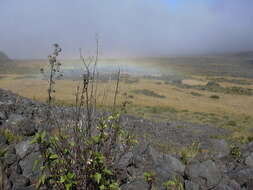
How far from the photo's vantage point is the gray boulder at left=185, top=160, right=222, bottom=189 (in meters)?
4.25

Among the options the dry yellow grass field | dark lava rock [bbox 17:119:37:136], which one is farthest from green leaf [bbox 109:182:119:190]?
the dry yellow grass field

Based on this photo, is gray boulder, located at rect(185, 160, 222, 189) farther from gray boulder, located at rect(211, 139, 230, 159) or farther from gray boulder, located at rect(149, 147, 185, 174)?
gray boulder, located at rect(211, 139, 230, 159)

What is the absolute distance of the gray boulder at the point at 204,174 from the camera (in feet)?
13.9

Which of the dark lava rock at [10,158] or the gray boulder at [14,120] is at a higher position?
the gray boulder at [14,120]

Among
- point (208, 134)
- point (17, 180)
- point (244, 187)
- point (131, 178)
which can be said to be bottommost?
point (208, 134)

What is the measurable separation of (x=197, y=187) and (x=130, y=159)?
1279 mm

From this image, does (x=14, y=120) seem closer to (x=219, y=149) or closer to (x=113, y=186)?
(x=113, y=186)

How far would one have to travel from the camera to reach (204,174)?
4430 millimetres

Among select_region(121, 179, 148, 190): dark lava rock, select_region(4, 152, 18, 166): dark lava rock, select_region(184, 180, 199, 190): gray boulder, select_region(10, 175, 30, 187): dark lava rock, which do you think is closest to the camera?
select_region(10, 175, 30, 187): dark lava rock

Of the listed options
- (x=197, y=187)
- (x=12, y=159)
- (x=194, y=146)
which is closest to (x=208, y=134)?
(x=194, y=146)

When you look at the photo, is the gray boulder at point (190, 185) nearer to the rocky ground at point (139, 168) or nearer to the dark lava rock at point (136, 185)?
the rocky ground at point (139, 168)

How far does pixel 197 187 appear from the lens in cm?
392

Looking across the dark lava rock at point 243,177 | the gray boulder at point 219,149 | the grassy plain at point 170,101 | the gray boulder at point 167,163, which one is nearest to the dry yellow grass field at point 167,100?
the grassy plain at point 170,101

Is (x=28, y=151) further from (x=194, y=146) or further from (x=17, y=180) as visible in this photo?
(x=194, y=146)
